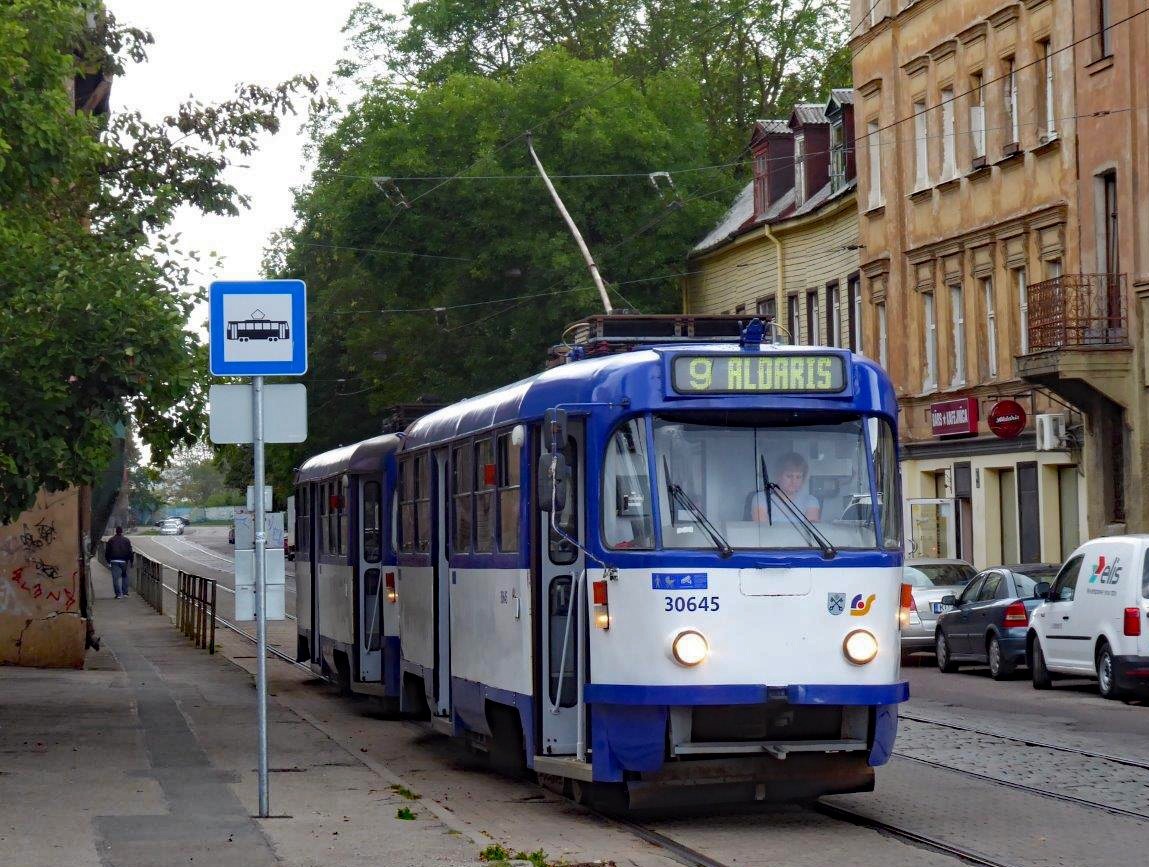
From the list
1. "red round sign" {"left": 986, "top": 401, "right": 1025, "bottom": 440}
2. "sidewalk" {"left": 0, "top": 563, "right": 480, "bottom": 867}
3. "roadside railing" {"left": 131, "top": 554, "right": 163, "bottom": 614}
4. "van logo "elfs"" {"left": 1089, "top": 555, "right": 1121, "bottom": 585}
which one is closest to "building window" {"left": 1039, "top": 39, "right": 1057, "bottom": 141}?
"red round sign" {"left": 986, "top": 401, "right": 1025, "bottom": 440}

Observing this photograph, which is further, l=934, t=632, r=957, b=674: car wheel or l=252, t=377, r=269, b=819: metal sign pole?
l=934, t=632, r=957, b=674: car wheel

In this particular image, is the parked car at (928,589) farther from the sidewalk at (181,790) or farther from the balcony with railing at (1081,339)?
the sidewalk at (181,790)

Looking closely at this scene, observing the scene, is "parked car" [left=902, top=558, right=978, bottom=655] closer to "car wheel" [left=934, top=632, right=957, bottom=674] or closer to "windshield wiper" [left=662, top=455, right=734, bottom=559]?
"car wheel" [left=934, top=632, right=957, bottom=674]

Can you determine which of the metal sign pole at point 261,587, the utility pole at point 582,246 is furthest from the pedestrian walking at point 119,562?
the metal sign pole at point 261,587

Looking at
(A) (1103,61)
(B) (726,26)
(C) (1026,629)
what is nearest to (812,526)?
(C) (1026,629)

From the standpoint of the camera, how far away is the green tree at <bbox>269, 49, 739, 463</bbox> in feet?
166

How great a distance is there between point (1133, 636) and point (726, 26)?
143 ft

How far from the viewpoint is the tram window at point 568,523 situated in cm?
1255

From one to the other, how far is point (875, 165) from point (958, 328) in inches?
205

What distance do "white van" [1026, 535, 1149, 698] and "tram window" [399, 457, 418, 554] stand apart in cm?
797

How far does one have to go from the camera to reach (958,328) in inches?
1618

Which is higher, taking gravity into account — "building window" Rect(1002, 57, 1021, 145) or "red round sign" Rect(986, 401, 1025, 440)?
"building window" Rect(1002, 57, 1021, 145)

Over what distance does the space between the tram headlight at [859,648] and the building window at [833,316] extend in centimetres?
3611

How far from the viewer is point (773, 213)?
170 feet
